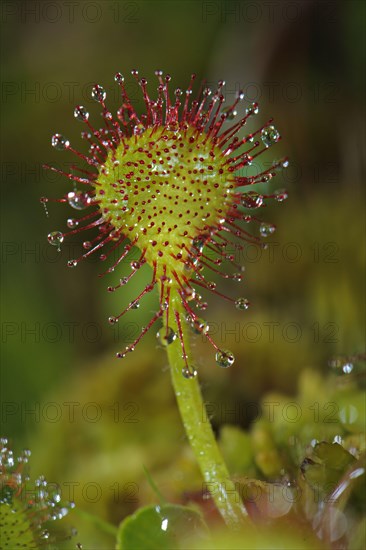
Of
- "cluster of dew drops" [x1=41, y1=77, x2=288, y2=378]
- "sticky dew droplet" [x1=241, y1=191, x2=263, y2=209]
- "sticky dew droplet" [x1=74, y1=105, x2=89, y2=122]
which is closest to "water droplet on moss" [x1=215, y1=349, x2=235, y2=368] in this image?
"cluster of dew drops" [x1=41, y1=77, x2=288, y2=378]

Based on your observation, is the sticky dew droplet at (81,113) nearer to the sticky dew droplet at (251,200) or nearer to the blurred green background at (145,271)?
the sticky dew droplet at (251,200)

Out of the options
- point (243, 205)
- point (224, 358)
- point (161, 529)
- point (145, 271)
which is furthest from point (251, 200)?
point (145, 271)

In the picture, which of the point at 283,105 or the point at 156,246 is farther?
the point at 283,105

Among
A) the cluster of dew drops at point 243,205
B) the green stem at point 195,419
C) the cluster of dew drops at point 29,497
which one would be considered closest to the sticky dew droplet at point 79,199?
the cluster of dew drops at point 243,205

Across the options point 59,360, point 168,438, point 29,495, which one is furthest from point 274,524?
point 59,360

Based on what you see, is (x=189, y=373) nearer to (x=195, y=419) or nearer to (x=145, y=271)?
(x=195, y=419)

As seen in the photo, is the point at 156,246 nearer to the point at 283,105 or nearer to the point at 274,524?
the point at 274,524
